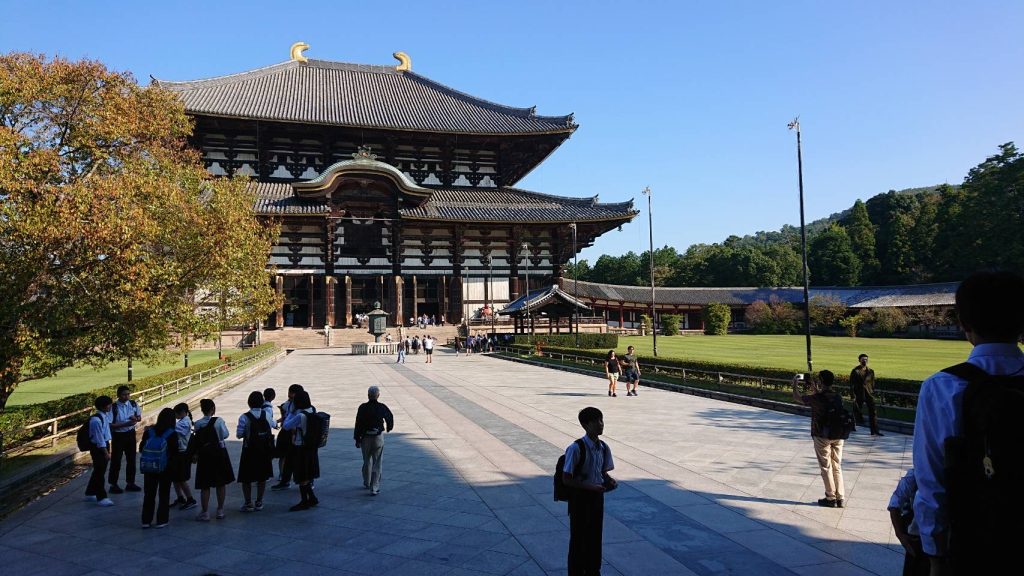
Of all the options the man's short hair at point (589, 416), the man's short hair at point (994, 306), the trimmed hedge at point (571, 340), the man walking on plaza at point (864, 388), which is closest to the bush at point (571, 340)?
the trimmed hedge at point (571, 340)

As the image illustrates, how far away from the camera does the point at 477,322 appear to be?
144ft

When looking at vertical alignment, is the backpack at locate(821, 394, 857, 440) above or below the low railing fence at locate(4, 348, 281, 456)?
above

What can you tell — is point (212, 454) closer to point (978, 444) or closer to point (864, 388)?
point (978, 444)

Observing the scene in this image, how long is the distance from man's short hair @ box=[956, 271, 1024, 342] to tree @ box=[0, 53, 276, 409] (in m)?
11.4

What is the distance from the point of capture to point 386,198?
143ft

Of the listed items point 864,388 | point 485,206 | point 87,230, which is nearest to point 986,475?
point 864,388

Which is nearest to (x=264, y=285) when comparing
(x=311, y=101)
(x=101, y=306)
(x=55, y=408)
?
(x=55, y=408)

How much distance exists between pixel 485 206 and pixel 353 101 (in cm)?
1558

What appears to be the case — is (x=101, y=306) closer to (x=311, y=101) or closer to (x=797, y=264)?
(x=311, y=101)

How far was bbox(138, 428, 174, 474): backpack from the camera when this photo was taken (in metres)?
6.89

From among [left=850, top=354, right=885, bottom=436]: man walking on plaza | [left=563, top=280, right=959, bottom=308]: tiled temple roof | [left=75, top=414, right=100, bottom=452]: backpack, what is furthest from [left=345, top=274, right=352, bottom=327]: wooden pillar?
[left=850, top=354, right=885, bottom=436]: man walking on plaza

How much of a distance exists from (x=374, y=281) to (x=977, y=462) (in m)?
44.7

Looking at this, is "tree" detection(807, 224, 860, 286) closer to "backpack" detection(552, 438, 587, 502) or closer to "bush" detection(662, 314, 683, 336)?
"bush" detection(662, 314, 683, 336)

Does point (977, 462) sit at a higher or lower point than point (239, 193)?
lower
